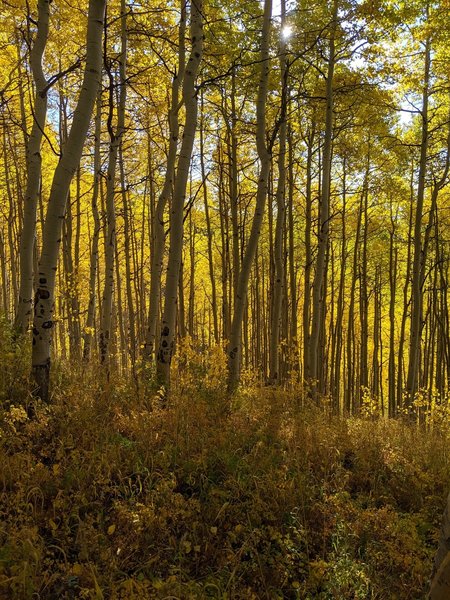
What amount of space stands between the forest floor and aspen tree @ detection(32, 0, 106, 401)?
28.0 inches

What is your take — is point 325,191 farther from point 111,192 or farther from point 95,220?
point 95,220

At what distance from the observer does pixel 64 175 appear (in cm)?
377

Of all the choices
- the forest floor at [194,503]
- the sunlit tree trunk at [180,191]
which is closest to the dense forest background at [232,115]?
the sunlit tree trunk at [180,191]

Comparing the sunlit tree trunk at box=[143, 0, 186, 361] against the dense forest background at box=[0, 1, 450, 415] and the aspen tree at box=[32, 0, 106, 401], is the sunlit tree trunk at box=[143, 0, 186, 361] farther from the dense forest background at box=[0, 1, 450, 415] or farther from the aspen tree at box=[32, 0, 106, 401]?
the aspen tree at box=[32, 0, 106, 401]

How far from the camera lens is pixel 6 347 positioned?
4434mm

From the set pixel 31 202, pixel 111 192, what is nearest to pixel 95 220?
pixel 111 192

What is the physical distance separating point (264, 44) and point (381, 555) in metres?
6.06

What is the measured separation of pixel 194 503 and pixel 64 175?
291 centimetres

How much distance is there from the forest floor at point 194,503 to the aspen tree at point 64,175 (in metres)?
0.71

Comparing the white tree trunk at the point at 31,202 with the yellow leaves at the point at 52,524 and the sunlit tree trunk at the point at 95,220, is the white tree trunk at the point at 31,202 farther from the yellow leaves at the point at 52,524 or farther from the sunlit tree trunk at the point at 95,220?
the yellow leaves at the point at 52,524

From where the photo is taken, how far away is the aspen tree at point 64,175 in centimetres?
376

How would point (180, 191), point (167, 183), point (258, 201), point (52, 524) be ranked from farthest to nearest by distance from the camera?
point (167, 183), point (258, 201), point (180, 191), point (52, 524)

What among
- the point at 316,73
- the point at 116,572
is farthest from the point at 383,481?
the point at 316,73

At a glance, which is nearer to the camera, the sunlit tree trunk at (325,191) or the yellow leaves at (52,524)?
the yellow leaves at (52,524)
